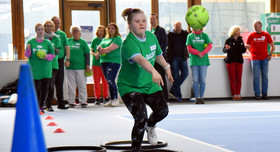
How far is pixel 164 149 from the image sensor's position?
4.23m

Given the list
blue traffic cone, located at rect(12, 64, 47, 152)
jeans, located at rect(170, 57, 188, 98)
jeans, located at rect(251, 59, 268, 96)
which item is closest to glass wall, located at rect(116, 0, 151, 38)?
jeans, located at rect(170, 57, 188, 98)

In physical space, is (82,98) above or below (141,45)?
below

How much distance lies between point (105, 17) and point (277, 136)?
7.55m

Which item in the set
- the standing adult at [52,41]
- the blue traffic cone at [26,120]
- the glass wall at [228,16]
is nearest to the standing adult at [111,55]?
the standing adult at [52,41]

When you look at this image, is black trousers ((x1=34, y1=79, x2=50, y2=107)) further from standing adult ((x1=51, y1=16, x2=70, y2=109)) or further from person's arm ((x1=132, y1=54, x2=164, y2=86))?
person's arm ((x1=132, y1=54, x2=164, y2=86))

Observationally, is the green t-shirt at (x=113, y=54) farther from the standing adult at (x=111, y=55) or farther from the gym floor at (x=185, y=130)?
the gym floor at (x=185, y=130)

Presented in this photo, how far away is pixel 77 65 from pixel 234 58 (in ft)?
13.2

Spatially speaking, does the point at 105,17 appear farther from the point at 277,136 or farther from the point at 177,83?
the point at 277,136

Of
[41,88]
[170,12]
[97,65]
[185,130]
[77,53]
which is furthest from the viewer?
[170,12]

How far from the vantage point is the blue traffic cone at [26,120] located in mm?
2303

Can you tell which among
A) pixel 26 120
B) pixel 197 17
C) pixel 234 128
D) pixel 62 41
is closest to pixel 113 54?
pixel 62 41

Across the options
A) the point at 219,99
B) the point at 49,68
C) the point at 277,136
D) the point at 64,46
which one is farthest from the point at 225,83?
the point at 277,136

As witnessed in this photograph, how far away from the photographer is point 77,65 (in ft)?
32.2

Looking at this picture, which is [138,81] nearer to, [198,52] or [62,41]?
[62,41]
